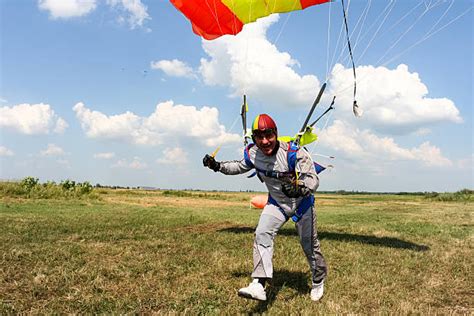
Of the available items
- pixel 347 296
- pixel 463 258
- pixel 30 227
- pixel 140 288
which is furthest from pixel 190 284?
pixel 30 227

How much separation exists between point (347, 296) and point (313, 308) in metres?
0.83

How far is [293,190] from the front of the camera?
446 centimetres

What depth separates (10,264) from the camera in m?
6.48

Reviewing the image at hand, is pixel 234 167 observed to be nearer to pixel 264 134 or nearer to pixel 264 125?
pixel 264 134

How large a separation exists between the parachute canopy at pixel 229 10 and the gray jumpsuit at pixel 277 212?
225 inches

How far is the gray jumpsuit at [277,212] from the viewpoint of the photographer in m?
4.69

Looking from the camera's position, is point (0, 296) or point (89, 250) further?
point (89, 250)

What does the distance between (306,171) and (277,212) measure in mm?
650

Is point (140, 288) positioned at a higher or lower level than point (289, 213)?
lower

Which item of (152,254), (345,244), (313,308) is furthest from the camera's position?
(345,244)

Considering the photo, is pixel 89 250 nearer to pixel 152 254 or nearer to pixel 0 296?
pixel 152 254

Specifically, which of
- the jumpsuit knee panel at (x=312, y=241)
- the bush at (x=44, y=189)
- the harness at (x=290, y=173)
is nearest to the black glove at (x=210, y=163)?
the harness at (x=290, y=173)

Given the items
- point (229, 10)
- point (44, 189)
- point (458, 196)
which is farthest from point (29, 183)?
point (458, 196)

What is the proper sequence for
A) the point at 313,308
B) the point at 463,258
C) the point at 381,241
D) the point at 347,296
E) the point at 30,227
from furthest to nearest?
the point at 30,227 < the point at 381,241 < the point at 463,258 < the point at 347,296 < the point at 313,308
